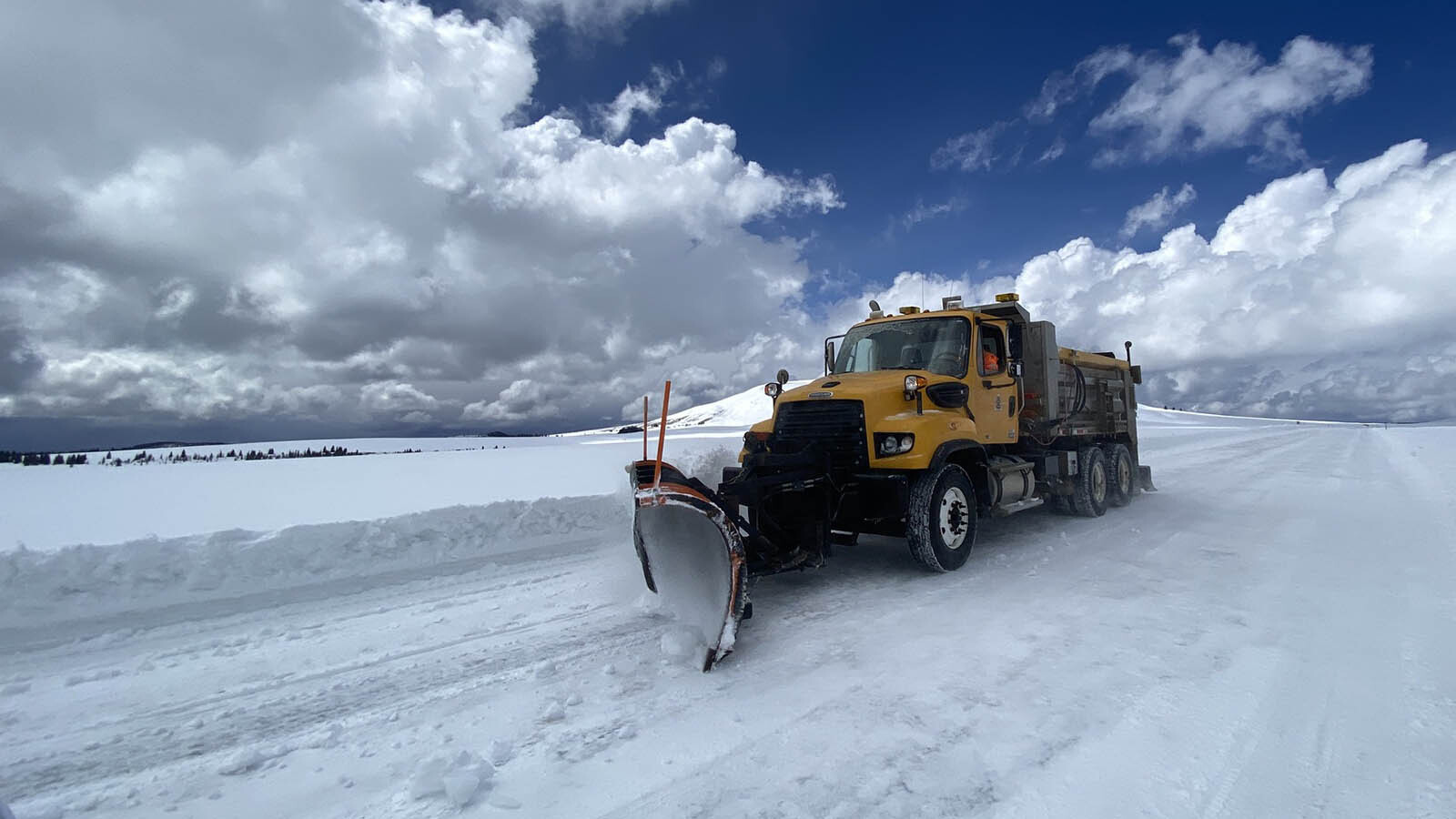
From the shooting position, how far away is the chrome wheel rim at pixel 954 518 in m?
6.25

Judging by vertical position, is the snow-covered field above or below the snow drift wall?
below

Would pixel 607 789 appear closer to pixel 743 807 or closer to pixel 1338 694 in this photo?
pixel 743 807

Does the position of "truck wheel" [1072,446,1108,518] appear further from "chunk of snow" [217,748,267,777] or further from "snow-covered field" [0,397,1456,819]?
"chunk of snow" [217,748,267,777]

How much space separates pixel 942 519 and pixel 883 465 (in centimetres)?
80

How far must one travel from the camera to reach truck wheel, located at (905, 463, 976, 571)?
19.3ft

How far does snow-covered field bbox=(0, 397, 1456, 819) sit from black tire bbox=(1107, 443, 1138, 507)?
10.2 feet

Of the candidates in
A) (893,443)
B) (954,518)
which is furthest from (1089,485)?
(893,443)

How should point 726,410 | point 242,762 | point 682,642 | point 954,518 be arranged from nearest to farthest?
point 242,762, point 682,642, point 954,518, point 726,410

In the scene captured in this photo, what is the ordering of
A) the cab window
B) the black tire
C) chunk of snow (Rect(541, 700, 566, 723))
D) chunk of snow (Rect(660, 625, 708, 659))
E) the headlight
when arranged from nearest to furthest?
chunk of snow (Rect(541, 700, 566, 723)) < chunk of snow (Rect(660, 625, 708, 659)) < the headlight < the cab window < the black tire

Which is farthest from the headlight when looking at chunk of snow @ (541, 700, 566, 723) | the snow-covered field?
chunk of snow @ (541, 700, 566, 723)

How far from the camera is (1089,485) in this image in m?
9.40

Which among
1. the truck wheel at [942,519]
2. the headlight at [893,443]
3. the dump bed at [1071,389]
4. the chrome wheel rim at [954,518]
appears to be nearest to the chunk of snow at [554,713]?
the truck wheel at [942,519]

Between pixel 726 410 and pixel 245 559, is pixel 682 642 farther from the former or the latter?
pixel 726 410

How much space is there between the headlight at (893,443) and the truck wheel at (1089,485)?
15.3 feet
